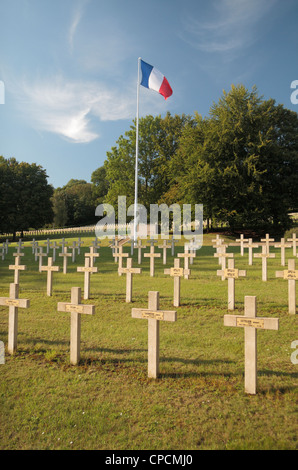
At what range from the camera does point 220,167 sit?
30359 millimetres

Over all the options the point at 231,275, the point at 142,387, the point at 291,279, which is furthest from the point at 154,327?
the point at 291,279

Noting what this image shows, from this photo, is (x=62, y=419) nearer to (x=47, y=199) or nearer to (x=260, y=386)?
(x=260, y=386)

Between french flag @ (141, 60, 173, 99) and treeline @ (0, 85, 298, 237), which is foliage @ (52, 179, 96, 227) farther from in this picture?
french flag @ (141, 60, 173, 99)

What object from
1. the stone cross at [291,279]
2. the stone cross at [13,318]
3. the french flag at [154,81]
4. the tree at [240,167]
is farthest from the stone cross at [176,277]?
the tree at [240,167]

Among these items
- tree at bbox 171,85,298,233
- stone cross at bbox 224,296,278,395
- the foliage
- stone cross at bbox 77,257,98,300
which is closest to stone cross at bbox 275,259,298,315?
stone cross at bbox 224,296,278,395

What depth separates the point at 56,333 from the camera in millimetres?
5500

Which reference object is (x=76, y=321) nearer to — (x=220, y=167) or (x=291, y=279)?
(x=291, y=279)

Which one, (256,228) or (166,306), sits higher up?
(256,228)

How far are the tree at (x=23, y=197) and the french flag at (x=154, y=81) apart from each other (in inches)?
895

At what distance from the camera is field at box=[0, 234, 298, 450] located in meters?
2.75

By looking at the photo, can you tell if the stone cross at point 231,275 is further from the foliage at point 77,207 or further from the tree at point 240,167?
the foliage at point 77,207

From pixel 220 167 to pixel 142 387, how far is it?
94.4 feet

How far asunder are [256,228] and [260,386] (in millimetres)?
28985
